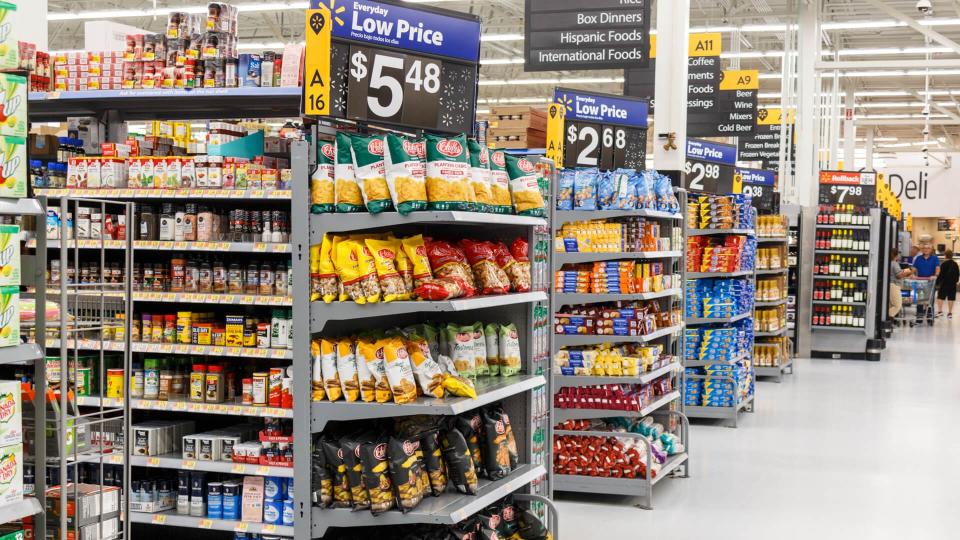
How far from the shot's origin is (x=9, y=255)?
8.48 ft

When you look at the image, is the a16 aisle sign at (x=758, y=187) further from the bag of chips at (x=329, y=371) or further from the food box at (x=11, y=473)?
the food box at (x=11, y=473)

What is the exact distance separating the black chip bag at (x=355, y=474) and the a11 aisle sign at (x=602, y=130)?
3.48 metres

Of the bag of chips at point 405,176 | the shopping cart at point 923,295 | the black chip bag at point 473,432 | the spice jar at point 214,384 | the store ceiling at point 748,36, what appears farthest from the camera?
the shopping cart at point 923,295

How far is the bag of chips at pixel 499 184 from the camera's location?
156 inches

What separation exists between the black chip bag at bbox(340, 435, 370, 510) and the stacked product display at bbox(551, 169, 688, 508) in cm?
259

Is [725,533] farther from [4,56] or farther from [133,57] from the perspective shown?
[4,56]

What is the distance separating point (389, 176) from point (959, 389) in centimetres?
979

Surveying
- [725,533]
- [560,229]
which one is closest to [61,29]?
[560,229]

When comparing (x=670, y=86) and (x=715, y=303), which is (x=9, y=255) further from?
(x=715, y=303)

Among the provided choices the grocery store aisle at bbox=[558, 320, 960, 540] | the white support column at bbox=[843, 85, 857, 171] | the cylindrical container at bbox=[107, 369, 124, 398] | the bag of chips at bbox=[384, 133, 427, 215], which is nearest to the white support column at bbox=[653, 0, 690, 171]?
the grocery store aisle at bbox=[558, 320, 960, 540]

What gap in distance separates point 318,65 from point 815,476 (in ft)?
16.1

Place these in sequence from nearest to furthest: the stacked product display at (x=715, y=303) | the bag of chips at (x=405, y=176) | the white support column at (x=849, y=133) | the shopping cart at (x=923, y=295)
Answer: the bag of chips at (x=405, y=176), the stacked product display at (x=715, y=303), the shopping cart at (x=923, y=295), the white support column at (x=849, y=133)

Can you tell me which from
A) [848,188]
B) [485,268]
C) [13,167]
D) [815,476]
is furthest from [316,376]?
[848,188]

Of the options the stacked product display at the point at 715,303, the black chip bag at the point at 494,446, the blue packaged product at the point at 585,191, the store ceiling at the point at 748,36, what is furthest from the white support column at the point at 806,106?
the black chip bag at the point at 494,446
